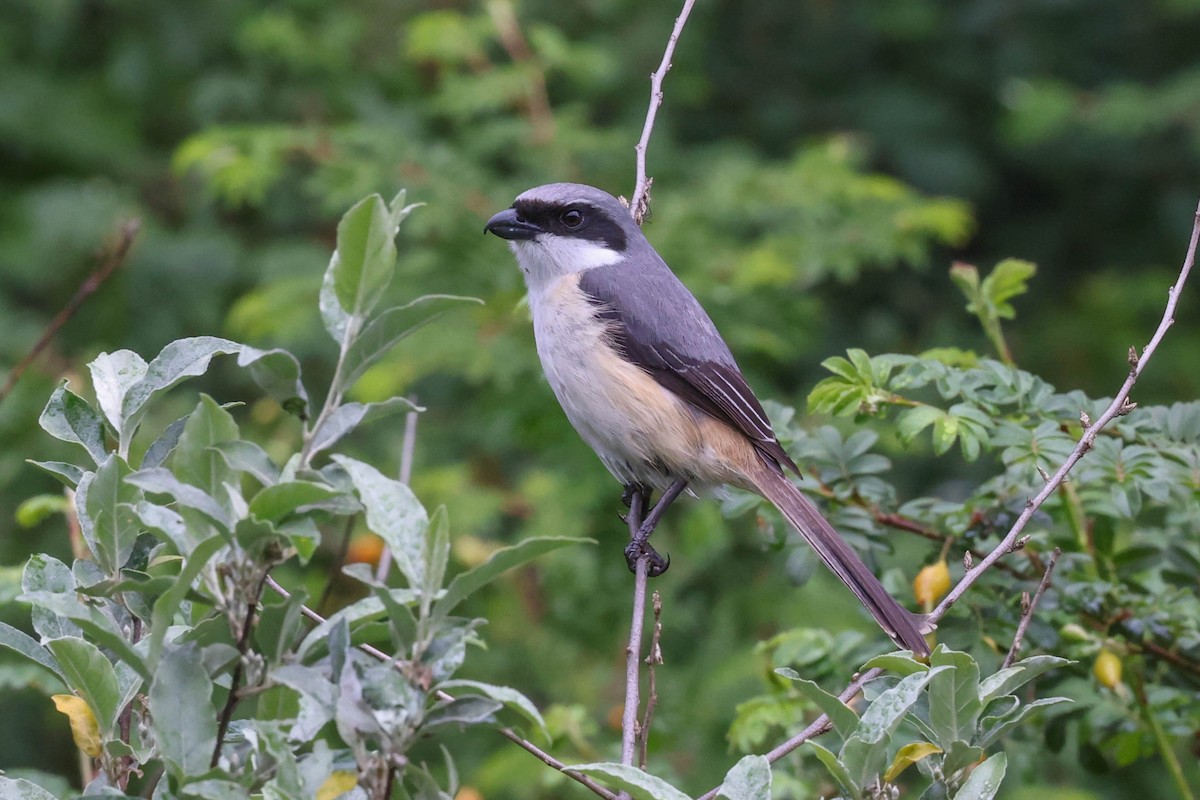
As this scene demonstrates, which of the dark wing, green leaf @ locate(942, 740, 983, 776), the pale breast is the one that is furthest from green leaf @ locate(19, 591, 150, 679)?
the dark wing

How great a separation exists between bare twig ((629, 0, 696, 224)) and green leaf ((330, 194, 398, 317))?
1.38m

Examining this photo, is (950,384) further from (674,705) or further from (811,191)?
(811,191)

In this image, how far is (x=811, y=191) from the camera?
5684mm

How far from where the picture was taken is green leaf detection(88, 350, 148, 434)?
170 centimetres

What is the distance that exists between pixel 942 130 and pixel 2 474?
5559 millimetres

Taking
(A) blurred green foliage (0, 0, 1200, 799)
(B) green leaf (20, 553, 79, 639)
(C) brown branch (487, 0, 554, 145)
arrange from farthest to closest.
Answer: (C) brown branch (487, 0, 554, 145)
(A) blurred green foliage (0, 0, 1200, 799)
(B) green leaf (20, 553, 79, 639)

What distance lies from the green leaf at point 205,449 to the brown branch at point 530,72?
438 cm

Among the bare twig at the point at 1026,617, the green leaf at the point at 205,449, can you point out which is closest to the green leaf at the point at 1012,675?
the bare twig at the point at 1026,617

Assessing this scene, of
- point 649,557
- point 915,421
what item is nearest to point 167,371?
point 915,421

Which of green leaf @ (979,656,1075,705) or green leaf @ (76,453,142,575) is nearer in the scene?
green leaf @ (76,453,142,575)

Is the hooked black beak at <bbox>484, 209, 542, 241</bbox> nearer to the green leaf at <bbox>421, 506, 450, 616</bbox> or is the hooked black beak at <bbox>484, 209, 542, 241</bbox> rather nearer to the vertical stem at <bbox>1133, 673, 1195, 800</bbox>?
the vertical stem at <bbox>1133, 673, 1195, 800</bbox>

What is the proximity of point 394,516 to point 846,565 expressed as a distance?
158 cm

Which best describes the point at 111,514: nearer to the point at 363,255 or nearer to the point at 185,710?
the point at 185,710

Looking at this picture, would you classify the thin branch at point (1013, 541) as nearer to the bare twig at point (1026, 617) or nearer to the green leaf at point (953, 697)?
the bare twig at point (1026, 617)
